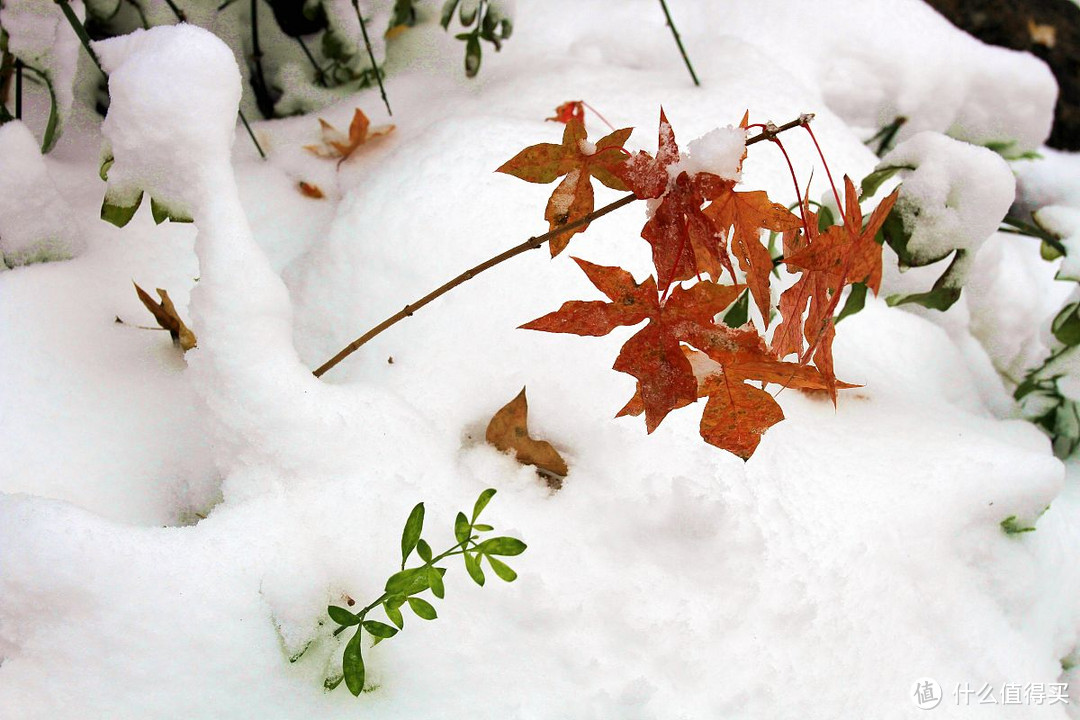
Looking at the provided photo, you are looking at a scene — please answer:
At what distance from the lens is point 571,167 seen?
570mm

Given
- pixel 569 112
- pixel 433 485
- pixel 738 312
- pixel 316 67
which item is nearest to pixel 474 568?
pixel 433 485

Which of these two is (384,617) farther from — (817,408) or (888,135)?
(888,135)

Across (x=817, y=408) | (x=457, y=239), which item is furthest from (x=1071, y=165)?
(x=457, y=239)

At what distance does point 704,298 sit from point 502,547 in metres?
0.22

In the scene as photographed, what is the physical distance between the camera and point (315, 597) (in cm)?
61

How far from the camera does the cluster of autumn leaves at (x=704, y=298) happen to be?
1.75 feet

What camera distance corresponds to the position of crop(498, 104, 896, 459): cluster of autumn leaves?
53cm

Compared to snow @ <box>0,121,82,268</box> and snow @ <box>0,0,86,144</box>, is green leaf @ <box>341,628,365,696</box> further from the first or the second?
snow @ <box>0,0,86,144</box>

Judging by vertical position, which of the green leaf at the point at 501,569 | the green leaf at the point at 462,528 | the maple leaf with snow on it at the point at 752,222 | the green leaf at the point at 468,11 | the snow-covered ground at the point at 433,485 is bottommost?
the snow-covered ground at the point at 433,485

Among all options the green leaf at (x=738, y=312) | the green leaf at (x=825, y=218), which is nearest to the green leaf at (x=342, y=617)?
the green leaf at (x=738, y=312)

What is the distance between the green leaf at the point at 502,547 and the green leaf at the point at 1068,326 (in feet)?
2.45

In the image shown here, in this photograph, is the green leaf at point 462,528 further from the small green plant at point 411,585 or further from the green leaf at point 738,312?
the green leaf at point 738,312

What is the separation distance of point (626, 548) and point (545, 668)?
0.13 m
